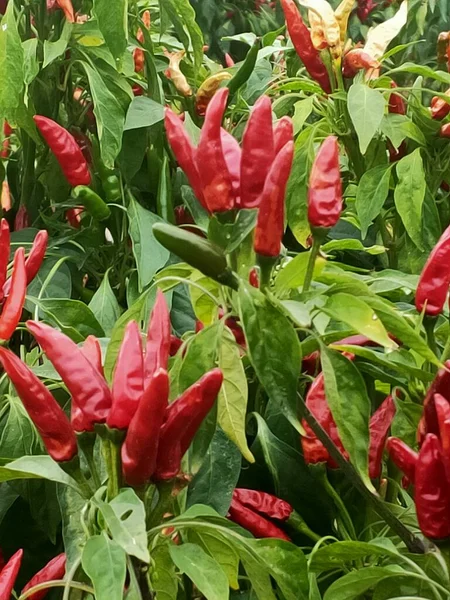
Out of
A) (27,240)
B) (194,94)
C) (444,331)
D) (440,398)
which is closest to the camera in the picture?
(440,398)

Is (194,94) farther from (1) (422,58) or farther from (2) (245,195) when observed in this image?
(1) (422,58)

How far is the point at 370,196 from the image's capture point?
36.9 inches

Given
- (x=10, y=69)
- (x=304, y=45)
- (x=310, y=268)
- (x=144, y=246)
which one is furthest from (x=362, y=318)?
(x=304, y=45)

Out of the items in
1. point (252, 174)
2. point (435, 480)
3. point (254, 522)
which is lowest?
point (254, 522)

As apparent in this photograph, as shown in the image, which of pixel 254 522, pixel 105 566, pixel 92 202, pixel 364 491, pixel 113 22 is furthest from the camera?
pixel 92 202

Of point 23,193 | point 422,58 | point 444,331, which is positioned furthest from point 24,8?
point 422,58

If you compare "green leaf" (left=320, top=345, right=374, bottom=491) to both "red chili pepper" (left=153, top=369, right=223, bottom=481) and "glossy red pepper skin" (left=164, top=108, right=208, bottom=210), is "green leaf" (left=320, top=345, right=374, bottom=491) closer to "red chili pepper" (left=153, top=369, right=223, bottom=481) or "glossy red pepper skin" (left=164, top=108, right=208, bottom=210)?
"red chili pepper" (left=153, top=369, right=223, bottom=481)

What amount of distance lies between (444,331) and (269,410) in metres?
0.20

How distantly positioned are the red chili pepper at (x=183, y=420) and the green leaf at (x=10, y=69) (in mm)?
459

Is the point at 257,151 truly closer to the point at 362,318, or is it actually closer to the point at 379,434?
the point at 362,318

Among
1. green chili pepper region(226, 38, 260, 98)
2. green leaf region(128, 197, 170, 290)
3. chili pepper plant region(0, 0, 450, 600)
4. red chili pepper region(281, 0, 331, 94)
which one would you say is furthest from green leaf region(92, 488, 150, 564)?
red chili pepper region(281, 0, 331, 94)

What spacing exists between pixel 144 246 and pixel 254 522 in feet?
1.14

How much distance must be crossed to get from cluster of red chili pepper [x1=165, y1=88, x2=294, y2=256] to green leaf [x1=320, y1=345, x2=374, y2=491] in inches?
3.5

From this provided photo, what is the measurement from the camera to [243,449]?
57 centimetres
